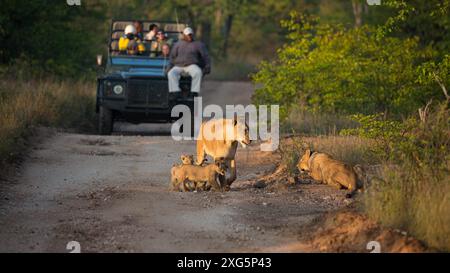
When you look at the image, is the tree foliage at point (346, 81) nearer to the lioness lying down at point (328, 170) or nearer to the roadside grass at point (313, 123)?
the roadside grass at point (313, 123)

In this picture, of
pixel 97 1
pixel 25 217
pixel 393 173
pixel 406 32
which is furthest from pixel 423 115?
pixel 97 1

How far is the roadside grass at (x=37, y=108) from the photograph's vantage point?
1534 centimetres

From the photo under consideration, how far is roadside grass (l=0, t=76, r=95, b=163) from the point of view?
50.3ft

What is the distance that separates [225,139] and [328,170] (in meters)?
1.40

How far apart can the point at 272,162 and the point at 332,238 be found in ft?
19.8

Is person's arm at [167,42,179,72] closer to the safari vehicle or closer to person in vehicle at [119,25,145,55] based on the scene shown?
the safari vehicle

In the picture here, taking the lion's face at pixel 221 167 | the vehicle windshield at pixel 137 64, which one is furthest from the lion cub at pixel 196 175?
the vehicle windshield at pixel 137 64

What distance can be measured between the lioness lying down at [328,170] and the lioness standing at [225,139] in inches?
36.4

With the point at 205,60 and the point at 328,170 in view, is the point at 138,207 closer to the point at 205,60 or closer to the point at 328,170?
the point at 328,170

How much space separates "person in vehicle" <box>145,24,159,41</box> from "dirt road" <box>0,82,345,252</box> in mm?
4941

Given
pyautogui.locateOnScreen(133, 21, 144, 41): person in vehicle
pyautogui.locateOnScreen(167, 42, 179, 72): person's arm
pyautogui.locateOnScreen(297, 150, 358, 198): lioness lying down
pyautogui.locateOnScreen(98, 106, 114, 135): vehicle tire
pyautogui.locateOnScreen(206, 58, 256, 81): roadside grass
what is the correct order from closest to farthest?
pyautogui.locateOnScreen(297, 150, 358, 198): lioness lying down, pyautogui.locateOnScreen(167, 42, 179, 72): person's arm, pyautogui.locateOnScreen(98, 106, 114, 135): vehicle tire, pyautogui.locateOnScreen(133, 21, 144, 41): person in vehicle, pyautogui.locateOnScreen(206, 58, 256, 81): roadside grass

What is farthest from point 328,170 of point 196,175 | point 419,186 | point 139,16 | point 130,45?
point 139,16

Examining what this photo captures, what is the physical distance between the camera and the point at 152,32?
2036 cm

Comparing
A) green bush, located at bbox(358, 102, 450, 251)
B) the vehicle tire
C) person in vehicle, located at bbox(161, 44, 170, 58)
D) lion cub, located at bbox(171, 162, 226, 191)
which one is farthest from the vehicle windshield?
green bush, located at bbox(358, 102, 450, 251)
